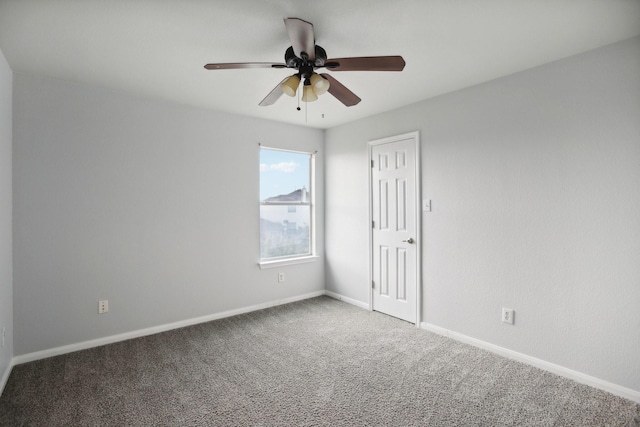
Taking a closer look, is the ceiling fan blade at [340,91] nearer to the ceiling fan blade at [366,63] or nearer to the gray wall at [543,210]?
the ceiling fan blade at [366,63]

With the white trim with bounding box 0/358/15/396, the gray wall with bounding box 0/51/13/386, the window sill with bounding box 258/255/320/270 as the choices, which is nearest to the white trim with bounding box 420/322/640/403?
the window sill with bounding box 258/255/320/270

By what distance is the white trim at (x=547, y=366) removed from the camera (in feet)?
7.30

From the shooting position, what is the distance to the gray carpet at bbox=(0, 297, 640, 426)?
2.02 metres

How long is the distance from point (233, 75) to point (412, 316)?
3030mm

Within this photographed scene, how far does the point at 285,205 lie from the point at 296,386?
8.15ft

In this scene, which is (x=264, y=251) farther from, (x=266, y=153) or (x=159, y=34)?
(x=159, y=34)

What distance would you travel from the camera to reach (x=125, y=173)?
10.5 ft

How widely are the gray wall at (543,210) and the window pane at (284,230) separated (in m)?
1.78

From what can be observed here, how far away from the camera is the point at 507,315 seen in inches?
111

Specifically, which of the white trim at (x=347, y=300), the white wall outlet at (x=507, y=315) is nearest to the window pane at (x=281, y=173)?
the white trim at (x=347, y=300)

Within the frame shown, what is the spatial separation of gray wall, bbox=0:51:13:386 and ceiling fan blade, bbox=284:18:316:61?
222 centimetres

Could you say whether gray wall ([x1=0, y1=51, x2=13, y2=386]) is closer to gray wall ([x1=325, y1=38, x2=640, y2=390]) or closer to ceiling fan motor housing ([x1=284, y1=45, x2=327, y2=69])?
ceiling fan motor housing ([x1=284, y1=45, x2=327, y2=69])

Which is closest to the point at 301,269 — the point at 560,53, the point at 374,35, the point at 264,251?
the point at 264,251

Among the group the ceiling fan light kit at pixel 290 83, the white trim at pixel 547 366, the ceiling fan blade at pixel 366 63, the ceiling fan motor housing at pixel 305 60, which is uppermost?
the ceiling fan motor housing at pixel 305 60
